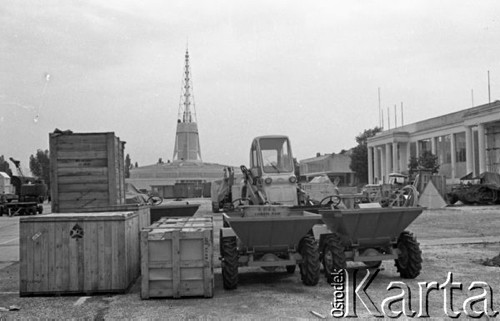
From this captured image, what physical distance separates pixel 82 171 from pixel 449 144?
66540 mm

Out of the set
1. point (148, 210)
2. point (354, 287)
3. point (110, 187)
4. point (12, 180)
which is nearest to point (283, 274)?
point (354, 287)

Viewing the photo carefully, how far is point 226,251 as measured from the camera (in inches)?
415

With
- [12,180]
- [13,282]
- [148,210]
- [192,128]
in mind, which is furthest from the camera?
[192,128]

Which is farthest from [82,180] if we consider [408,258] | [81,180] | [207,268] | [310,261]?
[408,258]

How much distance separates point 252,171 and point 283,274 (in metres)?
4.11

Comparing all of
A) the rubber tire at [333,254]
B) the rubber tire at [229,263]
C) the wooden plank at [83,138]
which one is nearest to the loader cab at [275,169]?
the rubber tire at [333,254]

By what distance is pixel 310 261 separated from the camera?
10812 millimetres

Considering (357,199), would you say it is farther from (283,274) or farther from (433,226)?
(433,226)

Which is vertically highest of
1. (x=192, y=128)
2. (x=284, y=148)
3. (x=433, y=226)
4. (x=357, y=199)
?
(x=192, y=128)

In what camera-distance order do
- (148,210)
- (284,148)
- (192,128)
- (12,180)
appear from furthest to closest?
1. (192,128)
2. (12,180)
3. (284,148)
4. (148,210)

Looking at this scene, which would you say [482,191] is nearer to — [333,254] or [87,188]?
[87,188]

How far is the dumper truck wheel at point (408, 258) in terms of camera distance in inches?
450

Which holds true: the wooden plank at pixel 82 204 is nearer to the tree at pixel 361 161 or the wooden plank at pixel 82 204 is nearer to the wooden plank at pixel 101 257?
the wooden plank at pixel 101 257

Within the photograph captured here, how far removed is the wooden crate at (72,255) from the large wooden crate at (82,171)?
4524 millimetres
